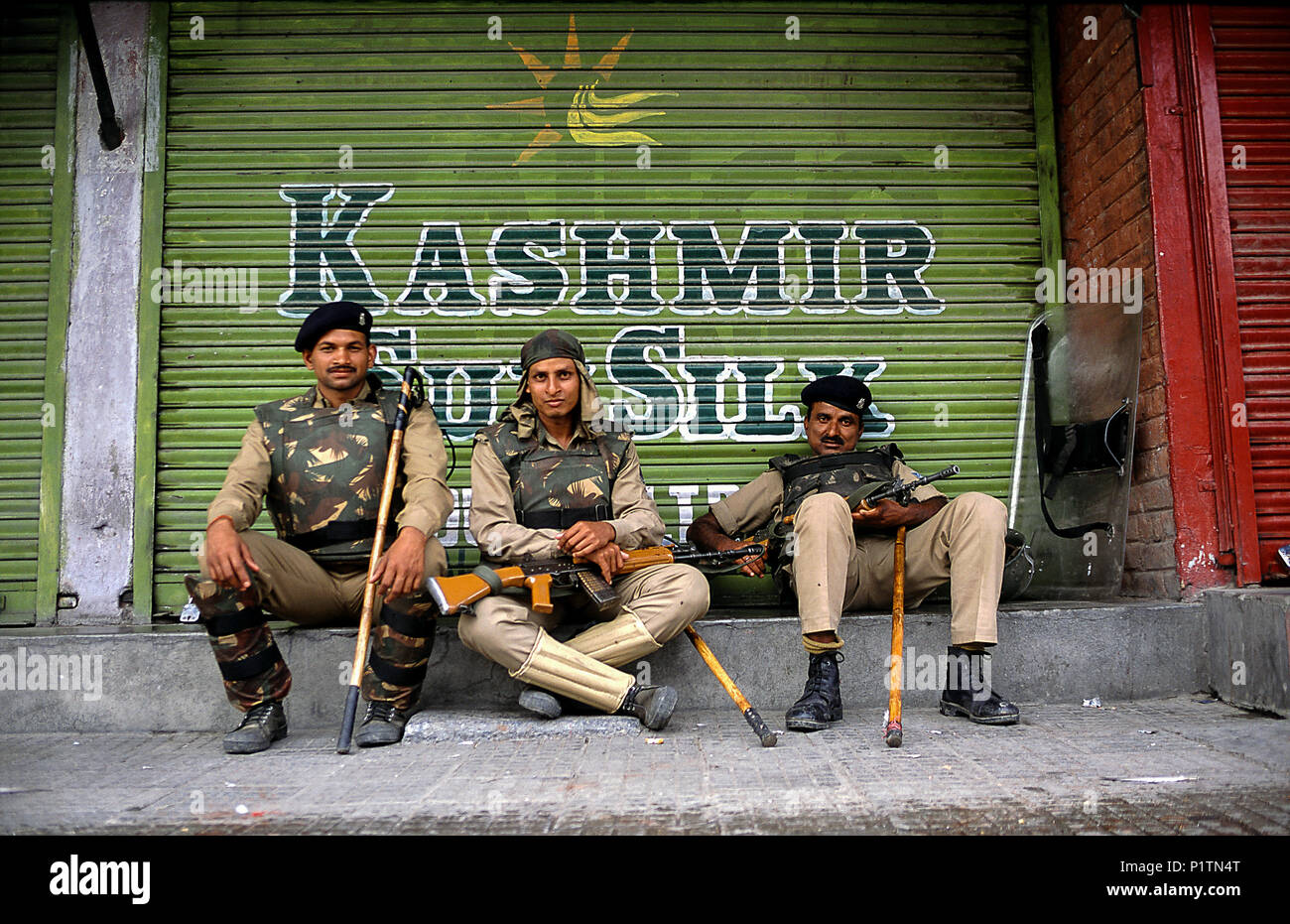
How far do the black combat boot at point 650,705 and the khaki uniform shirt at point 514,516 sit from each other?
1.99 ft

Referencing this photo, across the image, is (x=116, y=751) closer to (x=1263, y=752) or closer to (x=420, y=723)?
(x=420, y=723)

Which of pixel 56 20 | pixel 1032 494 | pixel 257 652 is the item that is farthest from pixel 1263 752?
pixel 56 20

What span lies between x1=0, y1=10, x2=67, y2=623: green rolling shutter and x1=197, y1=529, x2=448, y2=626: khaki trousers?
5.96 feet

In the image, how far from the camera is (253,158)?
5.27 m

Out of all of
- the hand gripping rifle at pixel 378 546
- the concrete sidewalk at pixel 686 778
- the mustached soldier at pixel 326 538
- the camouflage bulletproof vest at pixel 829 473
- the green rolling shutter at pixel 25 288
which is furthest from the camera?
the green rolling shutter at pixel 25 288

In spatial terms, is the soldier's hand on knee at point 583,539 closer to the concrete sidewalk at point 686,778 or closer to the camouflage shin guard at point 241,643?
the concrete sidewalk at point 686,778

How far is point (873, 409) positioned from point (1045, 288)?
120cm

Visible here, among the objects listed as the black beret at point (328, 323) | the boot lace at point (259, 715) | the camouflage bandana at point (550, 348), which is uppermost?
the black beret at point (328, 323)

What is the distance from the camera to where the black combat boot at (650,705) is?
3674 millimetres

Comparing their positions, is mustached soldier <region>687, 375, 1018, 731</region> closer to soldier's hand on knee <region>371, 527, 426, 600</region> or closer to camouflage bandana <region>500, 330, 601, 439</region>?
camouflage bandana <region>500, 330, 601, 439</region>

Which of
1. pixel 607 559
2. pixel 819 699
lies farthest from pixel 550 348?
pixel 819 699

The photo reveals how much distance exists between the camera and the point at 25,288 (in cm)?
509

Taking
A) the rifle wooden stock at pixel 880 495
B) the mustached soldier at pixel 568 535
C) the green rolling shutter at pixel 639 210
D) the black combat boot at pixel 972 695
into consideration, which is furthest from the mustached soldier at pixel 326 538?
the black combat boot at pixel 972 695

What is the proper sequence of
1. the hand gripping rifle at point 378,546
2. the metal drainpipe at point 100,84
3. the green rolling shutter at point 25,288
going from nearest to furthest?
the hand gripping rifle at point 378,546, the metal drainpipe at point 100,84, the green rolling shutter at point 25,288
